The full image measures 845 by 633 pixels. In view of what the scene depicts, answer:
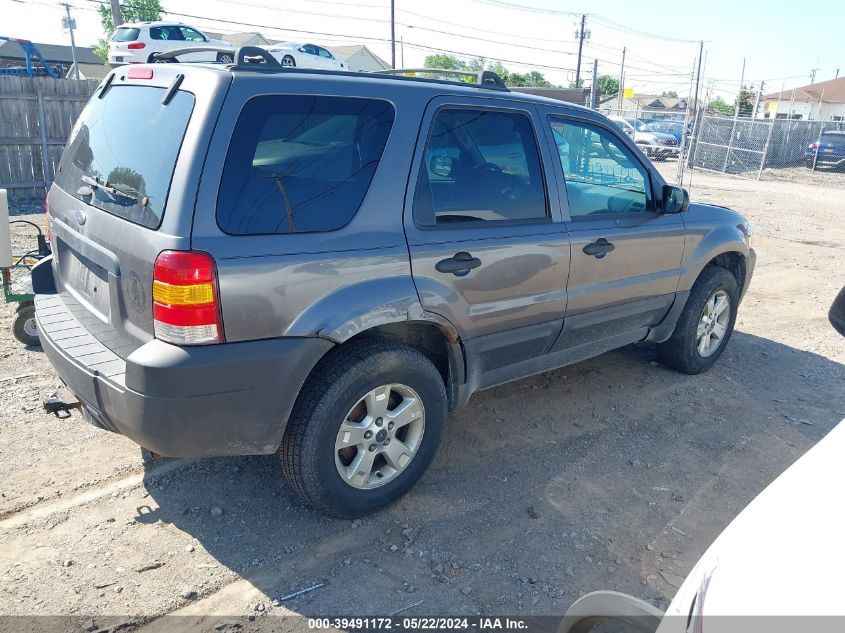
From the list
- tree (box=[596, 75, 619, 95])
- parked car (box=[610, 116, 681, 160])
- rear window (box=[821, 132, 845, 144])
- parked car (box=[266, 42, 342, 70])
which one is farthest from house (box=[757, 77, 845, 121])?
parked car (box=[266, 42, 342, 70])

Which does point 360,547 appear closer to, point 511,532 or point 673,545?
point 511,532

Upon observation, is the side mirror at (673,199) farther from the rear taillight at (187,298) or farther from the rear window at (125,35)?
the rear window at (125,35)

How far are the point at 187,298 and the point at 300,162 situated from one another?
76cm

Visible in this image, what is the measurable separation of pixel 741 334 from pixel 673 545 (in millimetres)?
3744

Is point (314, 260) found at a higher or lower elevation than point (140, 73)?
lower

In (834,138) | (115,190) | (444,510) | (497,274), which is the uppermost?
(115,190)

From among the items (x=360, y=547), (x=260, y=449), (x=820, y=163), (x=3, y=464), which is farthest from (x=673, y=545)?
(x=820, y=163)

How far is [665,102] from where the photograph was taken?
326 ft

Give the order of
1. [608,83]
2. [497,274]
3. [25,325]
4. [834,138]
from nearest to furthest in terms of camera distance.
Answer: [497,274]
[25,325]
[834,138]
[608,83]

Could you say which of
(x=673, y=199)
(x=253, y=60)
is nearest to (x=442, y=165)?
(x=253, y=60)

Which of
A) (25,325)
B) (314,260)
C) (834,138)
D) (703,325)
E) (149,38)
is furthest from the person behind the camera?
(834,138)

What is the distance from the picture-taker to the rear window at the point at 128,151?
2789 mm

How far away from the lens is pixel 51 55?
62.8 meters

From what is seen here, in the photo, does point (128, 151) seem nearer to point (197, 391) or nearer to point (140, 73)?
point (140, 73)
